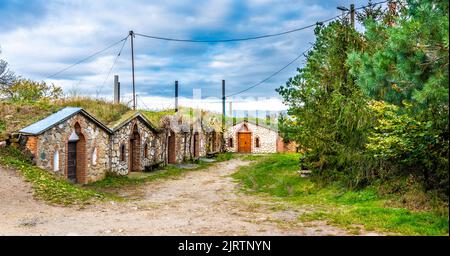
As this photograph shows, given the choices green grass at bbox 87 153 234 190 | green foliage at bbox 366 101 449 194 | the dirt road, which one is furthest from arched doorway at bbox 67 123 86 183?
green foliage at bbox 366 101 449 194

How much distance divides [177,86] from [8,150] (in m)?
26.5

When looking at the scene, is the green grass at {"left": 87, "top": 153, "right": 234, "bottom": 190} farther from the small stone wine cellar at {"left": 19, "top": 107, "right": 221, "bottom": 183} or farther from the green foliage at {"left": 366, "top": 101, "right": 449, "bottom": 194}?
the green foliage at {"left": 366, "top": 101, "right": 449, "bottom": 194}

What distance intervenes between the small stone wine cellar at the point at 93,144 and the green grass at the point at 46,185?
21.3 inches

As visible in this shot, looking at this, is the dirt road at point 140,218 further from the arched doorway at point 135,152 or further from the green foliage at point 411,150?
the arched doorway at point 135,152

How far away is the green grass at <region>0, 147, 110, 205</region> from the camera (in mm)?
11109

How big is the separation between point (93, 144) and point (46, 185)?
5.18 meters

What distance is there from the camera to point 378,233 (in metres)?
7.03

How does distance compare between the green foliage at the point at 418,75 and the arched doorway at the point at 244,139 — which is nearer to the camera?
the green foliage at the point at 418,75

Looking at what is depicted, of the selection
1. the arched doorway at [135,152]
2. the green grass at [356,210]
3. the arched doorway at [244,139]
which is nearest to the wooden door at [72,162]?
the arched doorway at [135,152]

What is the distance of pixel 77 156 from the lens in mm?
16562

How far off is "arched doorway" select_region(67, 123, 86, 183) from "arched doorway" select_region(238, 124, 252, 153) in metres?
25.5

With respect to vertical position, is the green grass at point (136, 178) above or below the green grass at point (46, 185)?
below

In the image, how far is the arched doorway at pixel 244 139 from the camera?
→ 40.8 metres

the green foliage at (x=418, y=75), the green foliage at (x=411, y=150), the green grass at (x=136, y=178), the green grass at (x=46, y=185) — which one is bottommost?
the green grass at (x=136, y=178)
